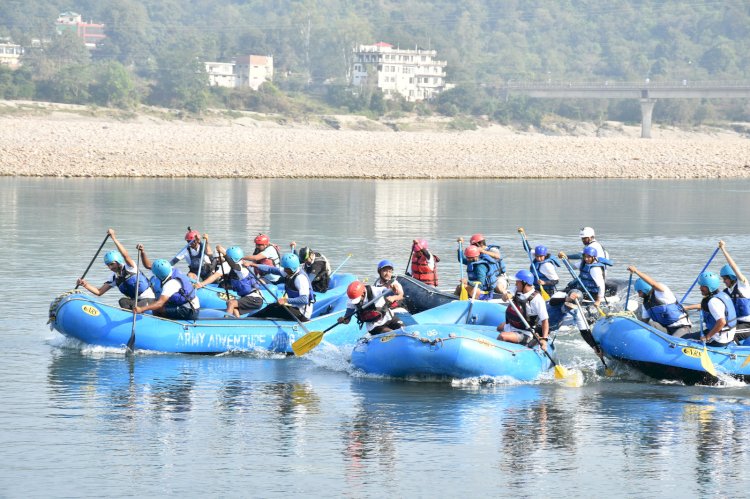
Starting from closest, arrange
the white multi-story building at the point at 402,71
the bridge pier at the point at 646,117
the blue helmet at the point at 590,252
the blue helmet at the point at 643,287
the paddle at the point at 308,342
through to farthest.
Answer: the blue helmet at the point at 643,287 → the paddle at the point at 308,342 → the blue helmet at the point at 590,252 → the bridge pier at the point at 646,117 → the white multi-story building at the point at 402,71

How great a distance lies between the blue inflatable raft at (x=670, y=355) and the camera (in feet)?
52.9

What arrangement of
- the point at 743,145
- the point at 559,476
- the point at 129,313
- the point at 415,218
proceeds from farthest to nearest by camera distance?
the point at 743,145 < the point at 415,218 < the point at 129,313 < the point at 559,476

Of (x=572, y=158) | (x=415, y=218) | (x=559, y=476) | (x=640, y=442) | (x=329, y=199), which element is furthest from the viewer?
(x=572, y=158)

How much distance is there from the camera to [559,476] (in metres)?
12.5

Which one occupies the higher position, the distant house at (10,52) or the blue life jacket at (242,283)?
the distant house at (10,52)

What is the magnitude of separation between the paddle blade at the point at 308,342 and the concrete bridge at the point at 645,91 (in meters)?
97.2

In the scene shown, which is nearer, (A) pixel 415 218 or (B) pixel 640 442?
(B) pixel 640 442

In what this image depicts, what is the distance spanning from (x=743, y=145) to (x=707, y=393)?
229 feet

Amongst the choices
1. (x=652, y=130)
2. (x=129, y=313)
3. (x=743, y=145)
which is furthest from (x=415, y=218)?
(x=652, y=130)

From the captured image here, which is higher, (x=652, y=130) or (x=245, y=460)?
(x=652, y=130)

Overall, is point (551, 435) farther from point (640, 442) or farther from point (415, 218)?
point (415, 218)

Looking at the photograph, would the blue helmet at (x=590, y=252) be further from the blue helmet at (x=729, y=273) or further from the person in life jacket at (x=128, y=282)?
the person in life jacket at (x=128, y=282)

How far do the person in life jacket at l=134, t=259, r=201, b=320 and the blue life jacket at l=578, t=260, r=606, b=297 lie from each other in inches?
243

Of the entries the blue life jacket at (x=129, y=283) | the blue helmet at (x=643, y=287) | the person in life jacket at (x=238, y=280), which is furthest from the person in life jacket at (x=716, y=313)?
the blue life jacket at (x=129, y=283)
